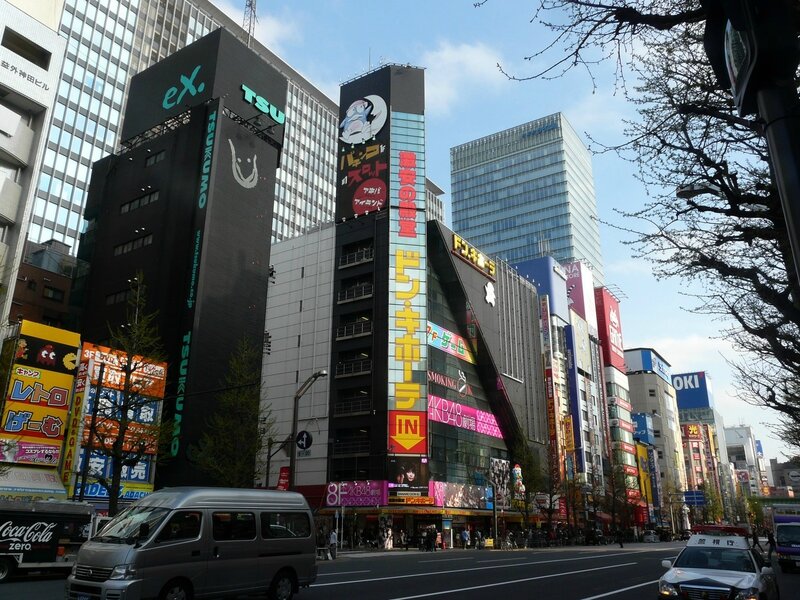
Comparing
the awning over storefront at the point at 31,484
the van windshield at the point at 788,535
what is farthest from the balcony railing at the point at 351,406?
the van windshield at the point at 788,535

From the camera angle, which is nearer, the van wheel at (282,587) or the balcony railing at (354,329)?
the van wheel at (282,587)

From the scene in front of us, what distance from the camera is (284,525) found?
1259 cm

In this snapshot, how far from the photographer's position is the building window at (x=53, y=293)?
5062 cm

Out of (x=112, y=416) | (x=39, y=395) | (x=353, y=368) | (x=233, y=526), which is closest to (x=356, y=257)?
(x=353, y=368)

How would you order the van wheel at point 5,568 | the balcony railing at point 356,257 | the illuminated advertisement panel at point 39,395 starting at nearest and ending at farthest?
the van wheel at point 5,568 < the illuminated advertisement panel at point 39,395 < the balcony railing at point 356,257

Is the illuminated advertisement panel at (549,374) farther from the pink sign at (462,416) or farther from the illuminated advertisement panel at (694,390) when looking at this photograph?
the illuminated advertisement panel at (694,390)

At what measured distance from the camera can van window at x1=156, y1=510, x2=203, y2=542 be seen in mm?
10312

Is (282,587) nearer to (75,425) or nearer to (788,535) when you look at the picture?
(788,535)

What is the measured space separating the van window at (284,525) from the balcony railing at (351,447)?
1420 inches

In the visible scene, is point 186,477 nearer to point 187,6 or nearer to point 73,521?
point 73,521

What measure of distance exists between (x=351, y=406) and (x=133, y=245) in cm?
2170

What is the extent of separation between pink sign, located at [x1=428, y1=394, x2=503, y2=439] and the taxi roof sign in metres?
38.5

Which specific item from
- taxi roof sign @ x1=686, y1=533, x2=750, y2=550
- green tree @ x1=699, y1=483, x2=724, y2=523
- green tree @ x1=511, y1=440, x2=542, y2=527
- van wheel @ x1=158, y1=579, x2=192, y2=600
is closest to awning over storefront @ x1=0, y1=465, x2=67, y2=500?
van wheel @ x1=158, y1=579, x2=192, y2=600

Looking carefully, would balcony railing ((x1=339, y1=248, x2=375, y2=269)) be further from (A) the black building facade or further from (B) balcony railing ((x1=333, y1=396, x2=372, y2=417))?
(B) balcony railing ((x1=333, y1=396, x2=372, y2=417))
